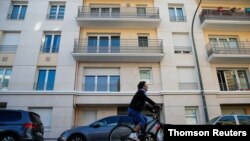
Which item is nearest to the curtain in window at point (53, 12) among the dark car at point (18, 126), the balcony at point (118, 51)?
the balcony at point (118, 51)

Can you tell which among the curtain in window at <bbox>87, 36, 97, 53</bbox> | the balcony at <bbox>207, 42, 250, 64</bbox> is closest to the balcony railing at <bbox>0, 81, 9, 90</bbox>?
the curtain in window at <bbox>87, 36, 97, 53</bbox>

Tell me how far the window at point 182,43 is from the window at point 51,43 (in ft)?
29.2

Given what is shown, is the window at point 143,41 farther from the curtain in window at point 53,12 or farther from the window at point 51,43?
the curtain in window at point 53,12

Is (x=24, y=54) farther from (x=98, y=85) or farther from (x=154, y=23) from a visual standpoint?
(x=154, y=23)

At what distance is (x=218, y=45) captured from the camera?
16328 millimetres

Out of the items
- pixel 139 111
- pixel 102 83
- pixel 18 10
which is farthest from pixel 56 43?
pixel 139 111

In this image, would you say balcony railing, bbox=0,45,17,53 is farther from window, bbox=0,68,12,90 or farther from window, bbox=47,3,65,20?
window, bbox=47,3,65,20

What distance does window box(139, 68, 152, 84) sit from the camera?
49.2 ft

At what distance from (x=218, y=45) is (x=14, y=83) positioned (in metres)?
15.1

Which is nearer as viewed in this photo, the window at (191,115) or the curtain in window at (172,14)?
the window at (191,115)

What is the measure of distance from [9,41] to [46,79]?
13.9 feet

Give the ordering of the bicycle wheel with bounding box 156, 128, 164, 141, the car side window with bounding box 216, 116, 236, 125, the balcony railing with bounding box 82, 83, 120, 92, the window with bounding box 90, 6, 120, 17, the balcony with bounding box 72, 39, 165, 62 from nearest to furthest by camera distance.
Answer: the bicycle wheel with bounding box 156, 128, 164, 141
the car side window with bounding box 216, 116, 236, 125
the balcony railing with bounding box 82, 83, 120, 92
the balcony with bounding box 72, 39, 165, 62
the window with bounding box 90, 6, 120, 17

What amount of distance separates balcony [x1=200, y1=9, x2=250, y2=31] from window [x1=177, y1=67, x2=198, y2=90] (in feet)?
12.9

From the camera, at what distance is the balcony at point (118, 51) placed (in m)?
14.6
